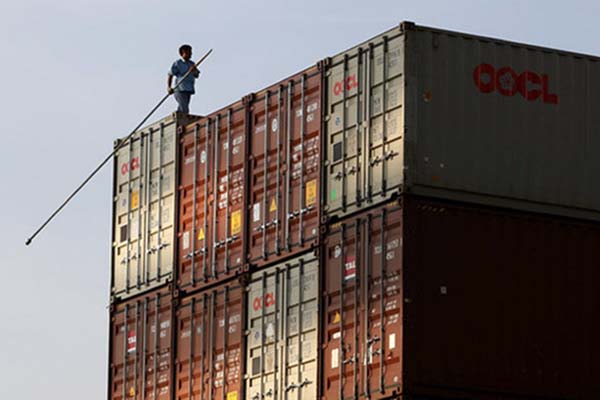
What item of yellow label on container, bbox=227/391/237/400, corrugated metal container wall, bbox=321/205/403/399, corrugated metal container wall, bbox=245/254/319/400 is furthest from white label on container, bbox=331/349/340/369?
yellow label on container, bbox=227/391/237/400

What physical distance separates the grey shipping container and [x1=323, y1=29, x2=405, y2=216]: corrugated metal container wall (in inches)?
0.6

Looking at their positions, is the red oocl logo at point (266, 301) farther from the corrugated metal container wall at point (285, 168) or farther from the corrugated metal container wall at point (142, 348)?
the corrugated metal container wall at point (142, 348)

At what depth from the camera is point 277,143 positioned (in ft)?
119

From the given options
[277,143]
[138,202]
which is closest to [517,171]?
[277,143]

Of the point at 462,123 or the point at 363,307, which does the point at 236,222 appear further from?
the point at 462,123

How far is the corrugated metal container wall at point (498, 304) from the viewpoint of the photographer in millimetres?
32406

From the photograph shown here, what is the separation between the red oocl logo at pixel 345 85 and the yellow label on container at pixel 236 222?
11.5 feet

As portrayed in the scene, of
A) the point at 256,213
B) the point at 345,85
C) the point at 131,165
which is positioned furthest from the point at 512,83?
the point at 131,165

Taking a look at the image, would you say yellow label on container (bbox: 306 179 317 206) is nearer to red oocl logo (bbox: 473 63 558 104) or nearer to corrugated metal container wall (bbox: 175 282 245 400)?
corrugated metal container wall (bbox: 175 282 245 400)

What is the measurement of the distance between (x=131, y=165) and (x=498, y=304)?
10.6m

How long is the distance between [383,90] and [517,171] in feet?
8.12

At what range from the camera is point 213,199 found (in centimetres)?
3841

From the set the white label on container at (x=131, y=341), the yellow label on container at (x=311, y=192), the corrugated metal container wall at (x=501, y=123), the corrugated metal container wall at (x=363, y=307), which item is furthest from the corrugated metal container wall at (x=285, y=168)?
the white label on container at (x=131, y=341)

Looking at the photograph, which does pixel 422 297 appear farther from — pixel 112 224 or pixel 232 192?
pixel 112 224
